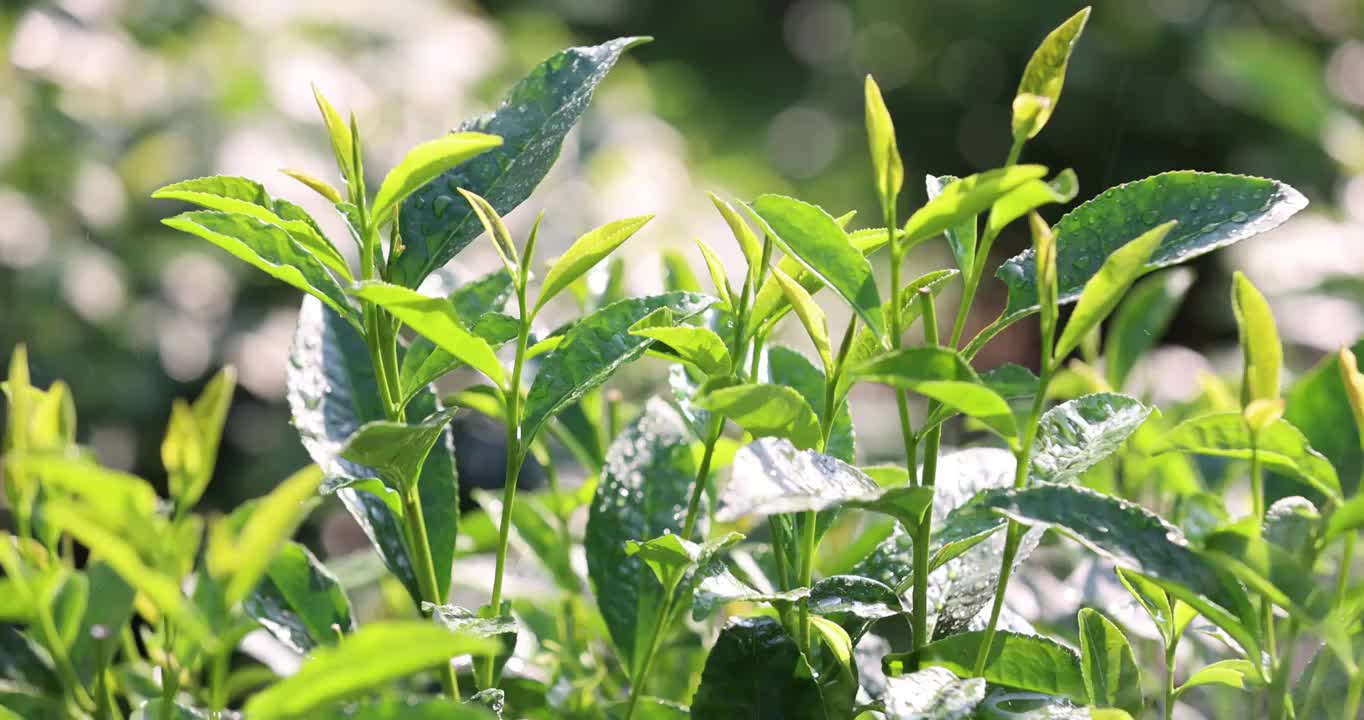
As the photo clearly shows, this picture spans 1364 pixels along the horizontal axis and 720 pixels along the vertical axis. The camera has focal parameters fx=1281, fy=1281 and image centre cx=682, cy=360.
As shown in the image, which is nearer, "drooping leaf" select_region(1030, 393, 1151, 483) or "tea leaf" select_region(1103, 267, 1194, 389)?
"drooping leaf" select_region(1030, 393, 1151, 483)

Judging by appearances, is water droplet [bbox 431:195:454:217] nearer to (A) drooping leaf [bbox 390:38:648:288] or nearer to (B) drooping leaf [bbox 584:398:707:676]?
(A) drooping leaf [bbox 390:38:648:288]

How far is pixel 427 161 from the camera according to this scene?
1.09ft

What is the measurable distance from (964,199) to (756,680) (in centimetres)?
15

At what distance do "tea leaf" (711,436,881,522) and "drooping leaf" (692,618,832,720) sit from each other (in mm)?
71

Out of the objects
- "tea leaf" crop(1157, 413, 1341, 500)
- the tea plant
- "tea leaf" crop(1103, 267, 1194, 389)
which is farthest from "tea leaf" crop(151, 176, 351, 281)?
"tea leaf" crop(1103, 267, 1194, 389)

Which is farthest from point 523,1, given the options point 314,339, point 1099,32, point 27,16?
point 314,339

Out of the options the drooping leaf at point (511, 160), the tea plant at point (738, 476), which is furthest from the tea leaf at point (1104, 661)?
the drooping leaf at point (511, 160)

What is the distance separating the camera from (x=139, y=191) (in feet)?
6.75

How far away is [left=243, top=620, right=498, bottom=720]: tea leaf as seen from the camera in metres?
0.25

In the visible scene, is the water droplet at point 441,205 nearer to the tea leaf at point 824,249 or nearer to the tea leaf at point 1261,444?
the tea leaf at point 824,249

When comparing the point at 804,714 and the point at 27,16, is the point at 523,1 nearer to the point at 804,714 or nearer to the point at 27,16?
the point at 27,16

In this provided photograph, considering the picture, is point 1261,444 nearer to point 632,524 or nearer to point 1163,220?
point 1163,220

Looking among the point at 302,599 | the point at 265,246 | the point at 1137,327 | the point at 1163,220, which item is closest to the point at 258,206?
the point at 265,246

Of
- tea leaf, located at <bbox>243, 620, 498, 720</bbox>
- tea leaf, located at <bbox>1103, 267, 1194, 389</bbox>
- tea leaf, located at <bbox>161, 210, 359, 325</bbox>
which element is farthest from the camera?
tea leaf, located at <bbox>1103, 267, 1194, 389</bbox>
